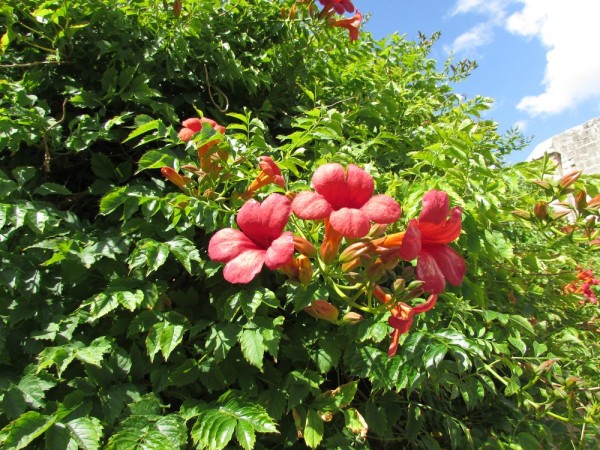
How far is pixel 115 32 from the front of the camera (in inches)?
79.8

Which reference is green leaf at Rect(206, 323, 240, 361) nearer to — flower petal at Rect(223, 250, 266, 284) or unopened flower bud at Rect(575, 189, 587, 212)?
flower petal at Rect(223, 250, 266, 284)

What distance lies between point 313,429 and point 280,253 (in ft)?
2.59

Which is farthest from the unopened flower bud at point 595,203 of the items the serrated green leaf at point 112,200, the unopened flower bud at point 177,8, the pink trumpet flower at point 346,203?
Result: the unopened flower bud at point 177,8

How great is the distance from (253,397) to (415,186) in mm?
993

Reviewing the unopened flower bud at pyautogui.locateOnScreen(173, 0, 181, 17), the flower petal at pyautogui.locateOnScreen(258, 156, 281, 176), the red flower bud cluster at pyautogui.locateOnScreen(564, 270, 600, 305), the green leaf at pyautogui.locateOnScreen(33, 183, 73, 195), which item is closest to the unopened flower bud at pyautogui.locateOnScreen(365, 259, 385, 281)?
the flower petal at pyautogui.locateOnScreen(258, 156, 281, 176)

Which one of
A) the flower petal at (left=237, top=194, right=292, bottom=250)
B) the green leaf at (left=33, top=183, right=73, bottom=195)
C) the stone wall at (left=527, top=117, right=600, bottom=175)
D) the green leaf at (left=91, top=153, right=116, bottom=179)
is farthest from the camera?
the stone wall at (left=527, top=117, right=600, bottom=175)

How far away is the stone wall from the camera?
10.1m

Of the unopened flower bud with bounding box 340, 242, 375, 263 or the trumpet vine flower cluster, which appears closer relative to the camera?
the trumpet vine flower cluster

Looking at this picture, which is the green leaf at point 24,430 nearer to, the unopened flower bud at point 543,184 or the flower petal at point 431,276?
the flower petal at point 431,276

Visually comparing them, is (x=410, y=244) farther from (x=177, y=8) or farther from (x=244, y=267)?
(x=177, y=8)

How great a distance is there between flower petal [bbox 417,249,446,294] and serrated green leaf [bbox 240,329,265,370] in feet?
1.93

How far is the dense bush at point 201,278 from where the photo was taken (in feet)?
4.69

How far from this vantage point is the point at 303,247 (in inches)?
48.7

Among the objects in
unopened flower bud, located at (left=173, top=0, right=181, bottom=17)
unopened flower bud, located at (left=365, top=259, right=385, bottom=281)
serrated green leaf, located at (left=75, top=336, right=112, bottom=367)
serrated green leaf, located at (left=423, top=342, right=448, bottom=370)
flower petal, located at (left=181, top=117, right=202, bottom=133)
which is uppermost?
unopened flower bud, located at (left=173, top=0, right=181, bottom=17)
